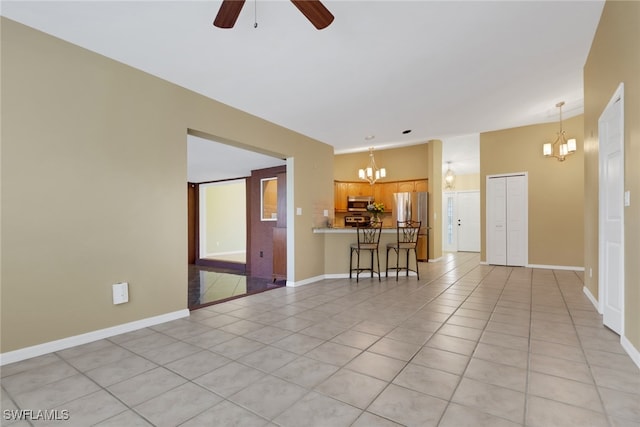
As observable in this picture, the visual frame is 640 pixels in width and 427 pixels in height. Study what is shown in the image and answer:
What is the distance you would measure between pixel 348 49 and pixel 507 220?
220 inches

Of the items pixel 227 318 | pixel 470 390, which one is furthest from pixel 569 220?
pixel 227 318

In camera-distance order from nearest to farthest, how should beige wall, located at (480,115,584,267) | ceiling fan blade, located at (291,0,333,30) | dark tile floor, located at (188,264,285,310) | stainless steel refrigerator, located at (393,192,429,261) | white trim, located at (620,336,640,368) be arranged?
ceiling fan blade, located at (291,0,333,30) → white trim, located at (620,336,640,368) → dark tile floor, located at (188,264,285,310) → beige wall, located at (480,115,584,267) → stainless steel refrigerator, located at (393,192,429,261)

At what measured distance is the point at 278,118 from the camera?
4418 millimetres

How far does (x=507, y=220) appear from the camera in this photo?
648 cm

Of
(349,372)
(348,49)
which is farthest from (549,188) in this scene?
(349,372)

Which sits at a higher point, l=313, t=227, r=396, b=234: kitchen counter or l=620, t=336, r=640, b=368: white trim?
l=313, t=227, r=396, b=234: kitchen counter

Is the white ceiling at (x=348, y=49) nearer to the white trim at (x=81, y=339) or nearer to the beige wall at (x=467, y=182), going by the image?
the white trim at (x=81, y=339)

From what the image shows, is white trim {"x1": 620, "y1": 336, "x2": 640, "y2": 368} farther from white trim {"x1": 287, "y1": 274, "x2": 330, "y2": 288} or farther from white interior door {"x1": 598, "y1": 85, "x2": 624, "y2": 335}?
white trim {"x1": 287, "y1": 274, "x2": 330, "y2": 288}

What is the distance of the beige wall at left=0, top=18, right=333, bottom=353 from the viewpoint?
2238 millimetres

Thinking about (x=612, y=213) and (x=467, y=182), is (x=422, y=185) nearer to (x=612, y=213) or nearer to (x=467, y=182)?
(x=467, y=182)

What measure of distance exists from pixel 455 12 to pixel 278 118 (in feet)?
8.74

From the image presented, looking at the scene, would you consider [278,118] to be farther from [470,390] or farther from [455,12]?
[470,390]

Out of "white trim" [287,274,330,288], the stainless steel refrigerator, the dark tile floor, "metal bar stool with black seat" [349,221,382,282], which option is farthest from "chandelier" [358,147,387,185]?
the dark tile floor

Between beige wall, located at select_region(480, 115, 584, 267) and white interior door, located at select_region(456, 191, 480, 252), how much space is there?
3.69 metres
